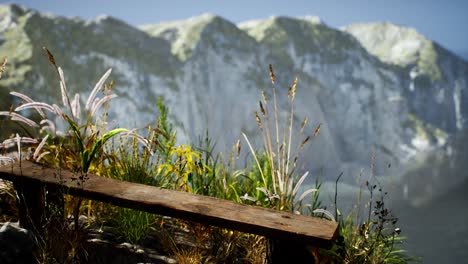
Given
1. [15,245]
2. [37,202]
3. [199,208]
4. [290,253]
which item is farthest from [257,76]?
[290,253]

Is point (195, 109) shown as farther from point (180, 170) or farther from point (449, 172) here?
point (180, 170)

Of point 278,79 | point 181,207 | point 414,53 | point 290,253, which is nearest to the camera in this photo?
point 290,253

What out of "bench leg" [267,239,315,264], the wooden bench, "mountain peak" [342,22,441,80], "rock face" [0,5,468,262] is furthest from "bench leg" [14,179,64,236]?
"mountain peak" [342,22,441,80]

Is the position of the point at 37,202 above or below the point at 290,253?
below

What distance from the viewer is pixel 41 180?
2090 mm

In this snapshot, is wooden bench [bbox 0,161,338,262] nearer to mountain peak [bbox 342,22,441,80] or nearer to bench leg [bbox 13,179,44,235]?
bench leg [bbox 13,179,44,235]

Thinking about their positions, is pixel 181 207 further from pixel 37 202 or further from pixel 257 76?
pixel 257 76

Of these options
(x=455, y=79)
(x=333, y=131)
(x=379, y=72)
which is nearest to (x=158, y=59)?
(x=333, y=131)

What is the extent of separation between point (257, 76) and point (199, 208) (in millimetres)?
118980

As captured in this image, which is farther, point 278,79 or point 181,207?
point 278,79

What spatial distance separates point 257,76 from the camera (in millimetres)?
119125

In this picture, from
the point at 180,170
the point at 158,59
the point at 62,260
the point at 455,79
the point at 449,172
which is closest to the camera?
the point at 62,260

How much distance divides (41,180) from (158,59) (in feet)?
360

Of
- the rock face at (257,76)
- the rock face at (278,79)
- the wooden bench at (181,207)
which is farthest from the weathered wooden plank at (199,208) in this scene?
the rock face at (257,76)
